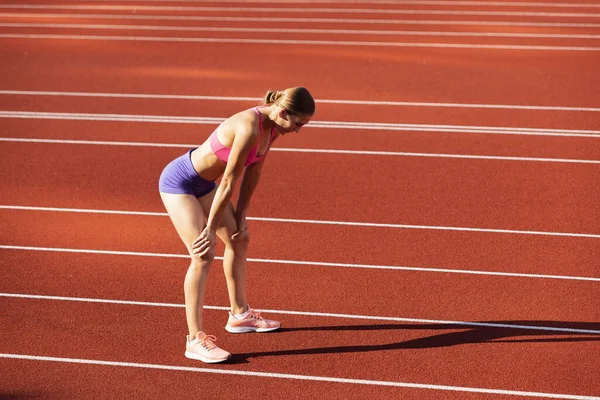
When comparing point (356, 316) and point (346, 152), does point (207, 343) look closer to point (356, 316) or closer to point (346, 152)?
point (356, 316)

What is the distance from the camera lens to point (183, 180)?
5.38 metres

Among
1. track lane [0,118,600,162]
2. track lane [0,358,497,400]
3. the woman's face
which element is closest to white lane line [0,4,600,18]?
track lane [0,118,600,162]

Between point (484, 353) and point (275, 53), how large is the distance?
9896mm

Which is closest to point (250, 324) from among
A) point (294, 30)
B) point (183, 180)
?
point (183, 180)

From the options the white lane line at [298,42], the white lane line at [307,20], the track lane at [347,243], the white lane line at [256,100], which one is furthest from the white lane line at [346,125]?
the white lane line at [307,20]

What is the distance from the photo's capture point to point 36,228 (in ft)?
25.9

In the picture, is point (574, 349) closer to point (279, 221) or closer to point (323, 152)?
point (279, 221)

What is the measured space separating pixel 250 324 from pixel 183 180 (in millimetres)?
1092

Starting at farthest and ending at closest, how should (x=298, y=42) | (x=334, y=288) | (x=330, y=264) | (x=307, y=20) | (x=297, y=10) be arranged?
1. (x=297, y=10)
2. (x=307, y=20)
3. (x=298, y=42)
4. (x=330, y=264)
5. (x=334, y=288)

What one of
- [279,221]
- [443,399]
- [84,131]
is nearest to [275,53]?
[84,131]

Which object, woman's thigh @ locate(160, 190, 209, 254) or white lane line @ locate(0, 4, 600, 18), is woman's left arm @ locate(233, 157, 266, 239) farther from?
white lane line @ locate(0, 4, 600, 18)

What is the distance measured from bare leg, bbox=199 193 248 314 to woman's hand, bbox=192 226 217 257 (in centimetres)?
24

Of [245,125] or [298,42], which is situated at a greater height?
[298,42]

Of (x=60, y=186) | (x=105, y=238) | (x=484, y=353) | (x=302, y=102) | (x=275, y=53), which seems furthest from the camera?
(x=275, y=53)
